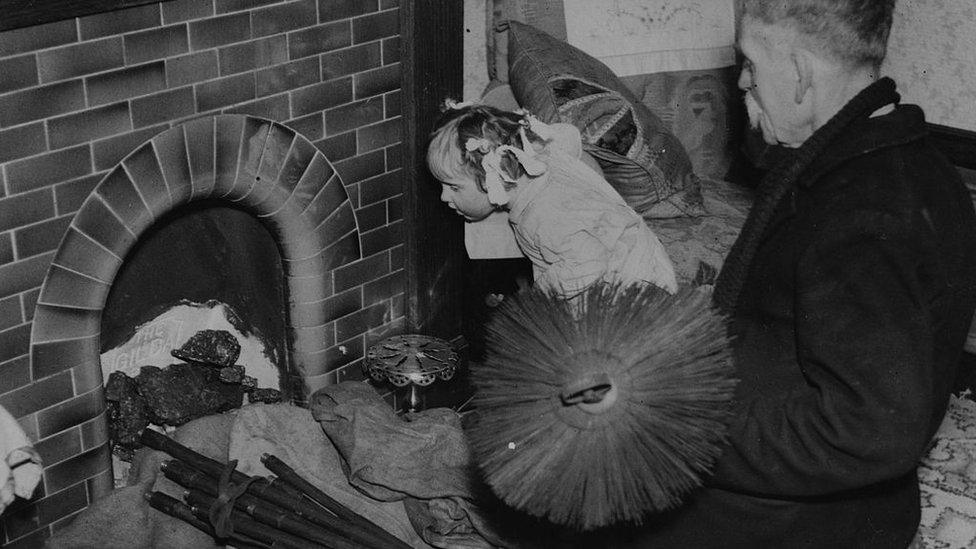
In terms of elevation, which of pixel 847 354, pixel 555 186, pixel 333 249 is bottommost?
pixel 333 249

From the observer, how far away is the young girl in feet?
8.95

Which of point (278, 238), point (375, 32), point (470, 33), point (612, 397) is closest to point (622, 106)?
point (470, 33)

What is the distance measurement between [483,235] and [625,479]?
62.2 inches

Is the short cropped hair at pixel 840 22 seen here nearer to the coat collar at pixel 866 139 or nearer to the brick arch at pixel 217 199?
the coat collar at pixel 866 139

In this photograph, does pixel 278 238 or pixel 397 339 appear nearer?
pixel 278 238

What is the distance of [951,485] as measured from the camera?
10.7ft

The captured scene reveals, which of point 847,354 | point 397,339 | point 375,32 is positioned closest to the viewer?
point 847,354

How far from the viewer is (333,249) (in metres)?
3.05

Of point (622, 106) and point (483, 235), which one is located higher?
point (622, 106)

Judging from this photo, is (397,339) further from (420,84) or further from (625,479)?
(625,479)

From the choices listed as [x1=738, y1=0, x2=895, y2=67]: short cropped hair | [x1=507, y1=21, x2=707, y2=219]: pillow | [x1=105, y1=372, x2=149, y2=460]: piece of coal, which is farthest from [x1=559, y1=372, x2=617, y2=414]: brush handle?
[x1=507, y1=21, x2=707, y2=219]: pillow

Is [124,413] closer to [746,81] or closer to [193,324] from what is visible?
[193,324]

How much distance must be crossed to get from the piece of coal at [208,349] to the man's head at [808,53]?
180 cm

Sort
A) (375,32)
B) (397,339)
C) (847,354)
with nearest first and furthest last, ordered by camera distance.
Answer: (847,354) → (375,32) → (397,339)
